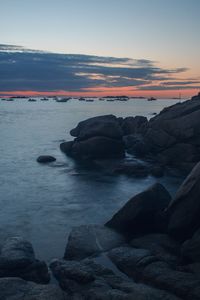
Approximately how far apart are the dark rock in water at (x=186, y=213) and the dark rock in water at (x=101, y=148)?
26.9m

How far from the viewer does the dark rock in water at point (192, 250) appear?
1736 centimetres

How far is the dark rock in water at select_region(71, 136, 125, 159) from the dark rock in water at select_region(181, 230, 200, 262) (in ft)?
98.0

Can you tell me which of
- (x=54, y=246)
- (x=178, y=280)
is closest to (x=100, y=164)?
(x=54, y=246)

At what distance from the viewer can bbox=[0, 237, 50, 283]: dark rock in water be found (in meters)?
16.3

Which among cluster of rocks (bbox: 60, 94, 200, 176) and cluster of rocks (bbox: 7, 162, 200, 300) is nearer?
cluster of rocks (bbox: 7, 162, 200, 300)

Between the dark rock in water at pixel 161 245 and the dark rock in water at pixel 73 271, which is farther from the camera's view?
the dark rock in water at pixel 161 245

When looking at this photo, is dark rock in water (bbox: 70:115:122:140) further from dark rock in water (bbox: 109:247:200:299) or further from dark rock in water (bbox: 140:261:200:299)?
dark rock in water (bbox: 140:261:200:299)

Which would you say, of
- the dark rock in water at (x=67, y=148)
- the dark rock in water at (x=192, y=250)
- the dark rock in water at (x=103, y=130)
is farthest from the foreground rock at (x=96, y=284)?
the dark rock in water at (x=67, y=148)

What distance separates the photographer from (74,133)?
208ft

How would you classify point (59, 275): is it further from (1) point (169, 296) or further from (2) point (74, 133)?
(2) point (74, 133)

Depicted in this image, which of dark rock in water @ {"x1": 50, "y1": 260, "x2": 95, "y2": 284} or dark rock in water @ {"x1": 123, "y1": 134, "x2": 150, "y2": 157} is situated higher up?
dark rock in water @ {"x1": 123, "y1": 134, "x2": 150, "y2": 157}

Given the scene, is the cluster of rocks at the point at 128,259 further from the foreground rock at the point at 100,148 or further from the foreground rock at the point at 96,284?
the foreground rock at the point at 100,148

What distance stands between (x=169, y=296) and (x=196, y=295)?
98 cm

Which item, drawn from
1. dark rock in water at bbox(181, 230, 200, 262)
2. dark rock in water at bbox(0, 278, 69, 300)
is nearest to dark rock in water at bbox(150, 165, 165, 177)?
dark rock in water at bbox(181, 230, 200, 262)
